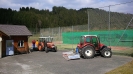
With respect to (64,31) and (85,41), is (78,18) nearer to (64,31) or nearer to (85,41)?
(64,31)

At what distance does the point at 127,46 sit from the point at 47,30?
21827 mm

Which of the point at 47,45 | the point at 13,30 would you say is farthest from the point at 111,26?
the point at 13,30

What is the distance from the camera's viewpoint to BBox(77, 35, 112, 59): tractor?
49.5ft

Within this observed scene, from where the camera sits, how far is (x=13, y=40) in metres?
19.2

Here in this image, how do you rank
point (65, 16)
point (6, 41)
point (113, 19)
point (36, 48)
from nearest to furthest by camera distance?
point (6, 41) → point (113, 19) → point (36, 48) → point (65, 16)

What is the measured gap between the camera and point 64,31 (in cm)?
3897

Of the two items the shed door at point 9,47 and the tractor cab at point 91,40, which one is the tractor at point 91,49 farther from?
the shed door at point 9,47

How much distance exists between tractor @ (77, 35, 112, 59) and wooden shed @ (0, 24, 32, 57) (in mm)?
7432

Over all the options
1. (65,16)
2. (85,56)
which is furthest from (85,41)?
(65,16)

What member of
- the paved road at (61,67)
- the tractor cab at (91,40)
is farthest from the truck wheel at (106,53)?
the paved road at (61,67)

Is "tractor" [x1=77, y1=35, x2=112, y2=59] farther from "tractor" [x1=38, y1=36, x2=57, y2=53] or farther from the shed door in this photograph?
the shed door

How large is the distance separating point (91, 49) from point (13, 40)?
8.83m

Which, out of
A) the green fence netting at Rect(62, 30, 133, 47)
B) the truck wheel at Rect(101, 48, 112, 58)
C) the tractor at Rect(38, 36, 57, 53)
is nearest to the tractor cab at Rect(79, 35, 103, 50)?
the truck wheel at Rect(101, 48, 112, 58)

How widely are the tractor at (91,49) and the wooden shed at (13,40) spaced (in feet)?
24.4
